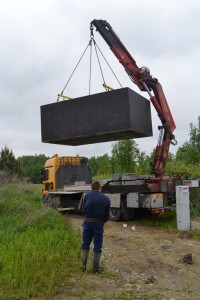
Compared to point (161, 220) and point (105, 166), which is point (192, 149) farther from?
point (161, 220)

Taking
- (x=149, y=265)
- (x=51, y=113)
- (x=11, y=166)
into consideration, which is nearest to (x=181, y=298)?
(x=149, y=265)

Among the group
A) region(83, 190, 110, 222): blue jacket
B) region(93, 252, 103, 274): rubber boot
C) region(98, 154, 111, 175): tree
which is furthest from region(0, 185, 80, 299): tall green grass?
region(98, 154, 111, 175): tree

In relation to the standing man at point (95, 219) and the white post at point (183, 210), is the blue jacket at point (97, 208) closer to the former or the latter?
the standing man at point (95, 219)

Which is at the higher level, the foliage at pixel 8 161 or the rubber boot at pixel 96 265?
the foliage at pixel 8 161

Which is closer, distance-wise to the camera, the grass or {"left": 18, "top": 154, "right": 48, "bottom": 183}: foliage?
the grass

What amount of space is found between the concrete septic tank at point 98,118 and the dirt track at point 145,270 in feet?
10.1

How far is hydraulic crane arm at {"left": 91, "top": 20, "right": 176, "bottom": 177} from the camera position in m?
13.9

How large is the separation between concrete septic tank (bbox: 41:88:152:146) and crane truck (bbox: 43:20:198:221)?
4.66 feet

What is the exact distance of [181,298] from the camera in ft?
18.9

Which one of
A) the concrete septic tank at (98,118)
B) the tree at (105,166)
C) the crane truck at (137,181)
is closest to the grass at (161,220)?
the crane truck at (137,181)

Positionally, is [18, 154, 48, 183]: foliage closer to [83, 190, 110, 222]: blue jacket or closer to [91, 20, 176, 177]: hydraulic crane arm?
[91, 20, 176, 177]: hydraulic crane arm

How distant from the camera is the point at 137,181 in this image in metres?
13.2

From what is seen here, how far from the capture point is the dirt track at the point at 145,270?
19.5 feet

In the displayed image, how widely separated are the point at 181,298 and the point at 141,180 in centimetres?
747
